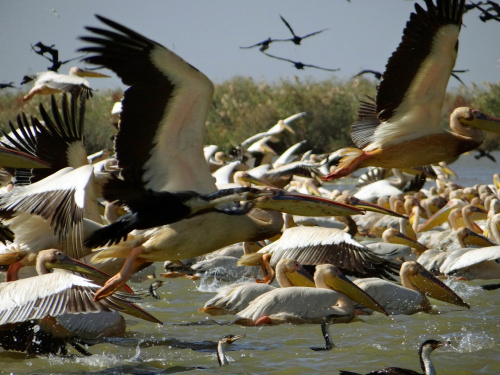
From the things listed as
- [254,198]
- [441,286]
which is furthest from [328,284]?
[254,198]

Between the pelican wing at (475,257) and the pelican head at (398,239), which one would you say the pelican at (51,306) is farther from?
the pelican head at (398,239)

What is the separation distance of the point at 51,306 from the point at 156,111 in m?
1.15

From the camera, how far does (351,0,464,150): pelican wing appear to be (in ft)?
17.9

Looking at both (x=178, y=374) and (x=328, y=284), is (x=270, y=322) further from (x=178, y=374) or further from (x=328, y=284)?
(x=178, y=374)

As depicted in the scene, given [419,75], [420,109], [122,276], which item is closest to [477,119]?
[420,109]

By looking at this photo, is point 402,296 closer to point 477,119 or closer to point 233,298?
point 233,298

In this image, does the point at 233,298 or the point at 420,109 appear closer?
the point at 420,109

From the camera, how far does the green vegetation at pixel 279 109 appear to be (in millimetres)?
22109

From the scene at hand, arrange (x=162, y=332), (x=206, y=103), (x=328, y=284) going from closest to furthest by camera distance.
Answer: (x=206, y=103) → (x=162, y=332) → (x=328, y=284)

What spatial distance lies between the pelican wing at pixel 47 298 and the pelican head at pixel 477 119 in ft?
9.33

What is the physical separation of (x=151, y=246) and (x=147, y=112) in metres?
0.90

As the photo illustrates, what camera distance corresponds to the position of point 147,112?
4406mm

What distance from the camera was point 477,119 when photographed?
596cm

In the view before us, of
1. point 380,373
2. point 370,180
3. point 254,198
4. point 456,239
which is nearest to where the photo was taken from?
point 380,373
